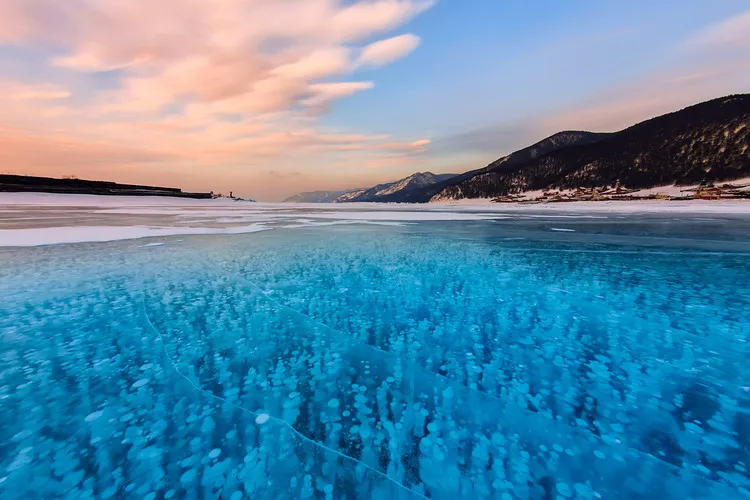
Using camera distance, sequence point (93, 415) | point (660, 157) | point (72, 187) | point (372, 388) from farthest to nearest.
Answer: point (660, 157)
point (72, 187)
point (372, 388)
point (93, 415)

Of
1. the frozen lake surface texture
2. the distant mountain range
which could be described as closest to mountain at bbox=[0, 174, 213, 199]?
the frozen lake surface texture

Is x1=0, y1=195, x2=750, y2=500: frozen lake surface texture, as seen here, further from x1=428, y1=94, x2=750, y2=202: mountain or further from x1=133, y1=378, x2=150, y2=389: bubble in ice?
x1=428, y1=94, x2=750, y2=202: mountain

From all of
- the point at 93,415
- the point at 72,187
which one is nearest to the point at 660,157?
the point at 93,415

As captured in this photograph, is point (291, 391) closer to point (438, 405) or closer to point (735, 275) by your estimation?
point (438, 405)

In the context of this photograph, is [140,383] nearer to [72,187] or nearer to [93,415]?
[93,415]

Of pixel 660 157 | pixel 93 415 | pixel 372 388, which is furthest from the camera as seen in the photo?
pixel 660 157

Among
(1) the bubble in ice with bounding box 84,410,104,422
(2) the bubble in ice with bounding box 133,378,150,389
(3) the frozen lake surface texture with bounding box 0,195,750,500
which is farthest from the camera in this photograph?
(2) the bubble in ice with bounding box 133,378,150,389

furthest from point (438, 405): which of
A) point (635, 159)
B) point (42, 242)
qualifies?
point (635, 159)
